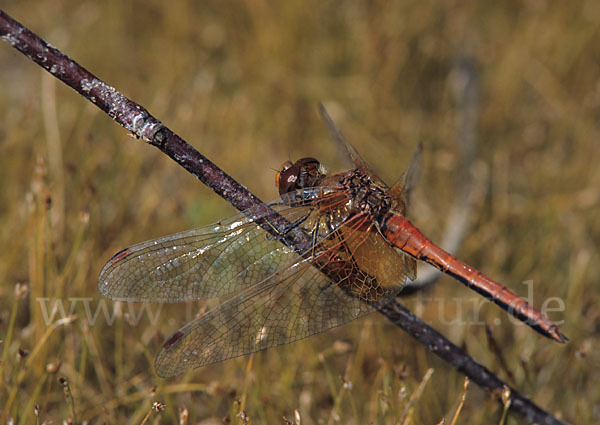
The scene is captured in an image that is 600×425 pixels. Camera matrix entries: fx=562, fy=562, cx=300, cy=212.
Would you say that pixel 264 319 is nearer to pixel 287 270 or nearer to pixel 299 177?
pixel 287 270

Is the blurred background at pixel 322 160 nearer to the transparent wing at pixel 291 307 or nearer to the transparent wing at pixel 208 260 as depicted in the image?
the transparent wing at pixel 291 307

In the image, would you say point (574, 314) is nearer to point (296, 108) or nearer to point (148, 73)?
point (296, 108)

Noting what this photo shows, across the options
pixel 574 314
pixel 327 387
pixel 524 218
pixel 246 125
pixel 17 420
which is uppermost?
Result: pixel 246 125

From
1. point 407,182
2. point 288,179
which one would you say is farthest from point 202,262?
point 407,182

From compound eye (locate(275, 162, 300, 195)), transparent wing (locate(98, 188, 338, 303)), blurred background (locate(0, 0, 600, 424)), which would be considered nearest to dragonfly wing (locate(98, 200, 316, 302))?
transparent wing (locate(98, 188, 338, 303))

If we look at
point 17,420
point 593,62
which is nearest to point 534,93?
point 593,62

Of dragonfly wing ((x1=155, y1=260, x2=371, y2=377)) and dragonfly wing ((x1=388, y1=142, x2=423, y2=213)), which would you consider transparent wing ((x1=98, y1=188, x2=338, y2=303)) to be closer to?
dragonfly wing ((x1=155, y1=260, x2=371, y2=377))

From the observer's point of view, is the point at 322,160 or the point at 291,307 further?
the point at 322,160
